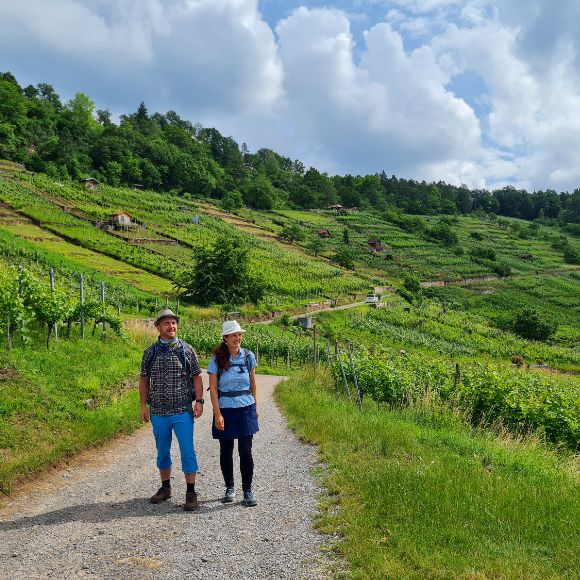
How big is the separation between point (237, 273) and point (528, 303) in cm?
5214

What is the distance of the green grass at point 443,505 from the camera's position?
318cm

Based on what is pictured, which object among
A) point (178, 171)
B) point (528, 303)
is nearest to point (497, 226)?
point (528, 303)

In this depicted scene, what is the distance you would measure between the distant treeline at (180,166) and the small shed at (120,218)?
23064 mm

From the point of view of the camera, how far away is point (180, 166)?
99.9 meters

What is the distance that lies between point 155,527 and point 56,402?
13.0ft

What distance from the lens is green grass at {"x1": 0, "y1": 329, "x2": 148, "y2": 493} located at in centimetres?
573

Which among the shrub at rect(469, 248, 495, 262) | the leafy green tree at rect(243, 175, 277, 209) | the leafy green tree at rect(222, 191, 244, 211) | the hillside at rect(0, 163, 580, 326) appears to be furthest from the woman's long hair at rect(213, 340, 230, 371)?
the leafy green tree at rect(243, 175, 277, 209)

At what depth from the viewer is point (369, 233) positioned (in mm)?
99438

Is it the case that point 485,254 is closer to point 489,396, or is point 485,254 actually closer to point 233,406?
point 489,396

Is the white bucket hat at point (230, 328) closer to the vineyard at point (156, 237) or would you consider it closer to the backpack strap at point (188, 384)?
the backpack strap at point (188, 384)

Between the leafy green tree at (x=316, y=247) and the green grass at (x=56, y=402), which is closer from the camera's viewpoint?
the green grass at (x=56, y=402)

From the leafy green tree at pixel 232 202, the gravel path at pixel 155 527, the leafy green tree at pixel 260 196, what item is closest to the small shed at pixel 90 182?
the leafy green tree at pixel 232 202

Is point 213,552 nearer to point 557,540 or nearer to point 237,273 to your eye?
point 557,540

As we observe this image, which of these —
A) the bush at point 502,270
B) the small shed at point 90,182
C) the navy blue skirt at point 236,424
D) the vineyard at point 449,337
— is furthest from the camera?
the bush at point 502,270
